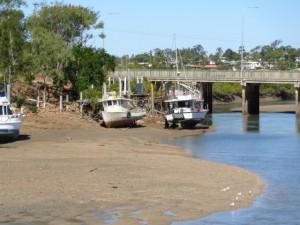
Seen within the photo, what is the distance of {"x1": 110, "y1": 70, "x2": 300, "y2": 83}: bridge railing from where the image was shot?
105062 mm

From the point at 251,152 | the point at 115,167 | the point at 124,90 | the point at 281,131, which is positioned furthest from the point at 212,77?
the point at 115,167

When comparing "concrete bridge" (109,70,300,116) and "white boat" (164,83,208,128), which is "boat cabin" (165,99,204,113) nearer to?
"white boat" (164,83,208,128)

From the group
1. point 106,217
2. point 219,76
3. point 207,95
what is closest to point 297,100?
point 219,76

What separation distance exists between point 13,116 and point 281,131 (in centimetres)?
2930

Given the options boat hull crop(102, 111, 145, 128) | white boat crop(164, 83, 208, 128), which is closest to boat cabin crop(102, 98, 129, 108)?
boat hull crop(102, 111, 145, 128)

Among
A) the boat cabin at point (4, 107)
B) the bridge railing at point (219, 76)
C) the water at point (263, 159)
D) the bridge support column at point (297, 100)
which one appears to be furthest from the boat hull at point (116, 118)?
the bridge railing at point (219, 76)

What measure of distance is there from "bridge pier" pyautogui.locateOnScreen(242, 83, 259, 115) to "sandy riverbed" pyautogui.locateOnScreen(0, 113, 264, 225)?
6134 centimetres

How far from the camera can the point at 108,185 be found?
25.2 meters

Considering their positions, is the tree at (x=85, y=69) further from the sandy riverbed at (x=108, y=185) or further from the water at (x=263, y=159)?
the sandy riverbed at (x=108, y=185)

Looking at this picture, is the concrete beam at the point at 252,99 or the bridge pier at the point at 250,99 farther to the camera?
the concrete beam at the point at 252,99

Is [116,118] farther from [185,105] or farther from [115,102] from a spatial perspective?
[185,105]

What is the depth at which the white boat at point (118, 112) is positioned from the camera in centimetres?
6344

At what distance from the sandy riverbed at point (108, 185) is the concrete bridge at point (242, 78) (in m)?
62.4

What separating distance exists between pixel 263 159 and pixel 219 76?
70240mm
